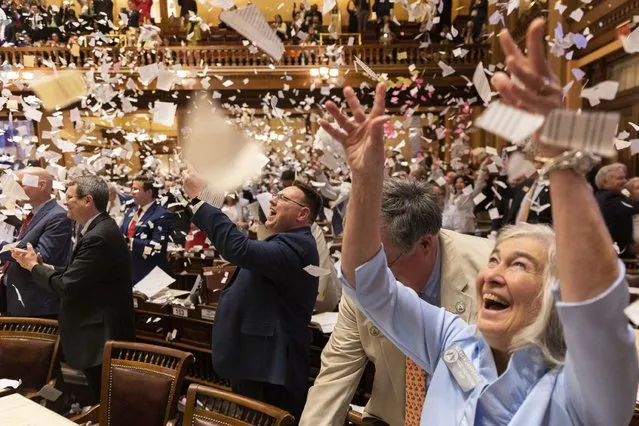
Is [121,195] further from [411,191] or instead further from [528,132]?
[528,132]

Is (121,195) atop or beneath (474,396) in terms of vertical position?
beneath

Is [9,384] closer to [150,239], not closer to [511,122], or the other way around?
[150,239]

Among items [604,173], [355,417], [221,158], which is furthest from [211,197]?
[604,173]

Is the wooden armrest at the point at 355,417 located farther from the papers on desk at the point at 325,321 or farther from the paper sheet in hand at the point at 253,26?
the paper sheet in hand at the point at 253,26

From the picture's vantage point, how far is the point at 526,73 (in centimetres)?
75

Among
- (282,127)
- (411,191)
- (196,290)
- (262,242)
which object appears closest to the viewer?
(411,191)

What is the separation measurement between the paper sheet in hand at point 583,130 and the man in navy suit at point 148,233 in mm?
4040

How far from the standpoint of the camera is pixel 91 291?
3.14 metres

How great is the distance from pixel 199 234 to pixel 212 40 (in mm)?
9928

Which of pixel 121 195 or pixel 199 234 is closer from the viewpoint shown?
pixel 199 234

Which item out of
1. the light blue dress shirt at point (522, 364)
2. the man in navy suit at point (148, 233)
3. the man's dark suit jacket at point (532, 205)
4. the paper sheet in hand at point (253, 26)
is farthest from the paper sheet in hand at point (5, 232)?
the man's dark suit jacket at point (532, 205)

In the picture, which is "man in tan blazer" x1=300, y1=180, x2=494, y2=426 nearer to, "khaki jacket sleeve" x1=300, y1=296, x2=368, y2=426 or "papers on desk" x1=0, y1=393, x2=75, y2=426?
"khaki jacket sleeve" x1=300, y1=296, x2=368, y2=426

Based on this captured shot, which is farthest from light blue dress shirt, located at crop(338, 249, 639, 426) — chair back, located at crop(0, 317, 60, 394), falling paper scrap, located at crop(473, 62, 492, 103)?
chair back, located at crop(0, 317, 60, 394)

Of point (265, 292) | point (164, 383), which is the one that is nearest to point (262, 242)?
point (265, 292)
